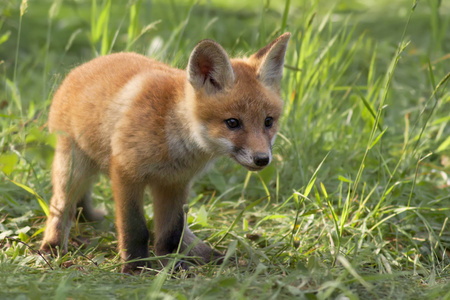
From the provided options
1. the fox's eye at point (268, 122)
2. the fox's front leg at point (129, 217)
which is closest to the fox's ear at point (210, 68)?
the fox's eye at point (268, 122)

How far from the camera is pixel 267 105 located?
126 inches

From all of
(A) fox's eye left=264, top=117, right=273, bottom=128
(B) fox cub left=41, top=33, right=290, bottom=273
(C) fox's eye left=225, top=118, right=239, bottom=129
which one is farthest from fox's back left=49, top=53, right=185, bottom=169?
(A) fox's eye left=264, top=117, right=273, bottom=128

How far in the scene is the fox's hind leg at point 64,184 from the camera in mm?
3508

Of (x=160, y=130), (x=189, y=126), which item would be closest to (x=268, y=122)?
(x=189, y=126)

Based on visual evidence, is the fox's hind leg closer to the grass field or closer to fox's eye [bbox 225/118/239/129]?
the grass field

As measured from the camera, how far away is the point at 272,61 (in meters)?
3.41

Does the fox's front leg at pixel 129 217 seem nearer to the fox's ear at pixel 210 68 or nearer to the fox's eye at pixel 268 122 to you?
the fox's ear at pixel 210 68

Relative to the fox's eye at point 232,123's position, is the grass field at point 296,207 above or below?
below

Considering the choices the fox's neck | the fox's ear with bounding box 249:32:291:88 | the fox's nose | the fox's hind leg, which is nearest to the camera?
the fox's nose

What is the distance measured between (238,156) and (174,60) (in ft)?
5.94

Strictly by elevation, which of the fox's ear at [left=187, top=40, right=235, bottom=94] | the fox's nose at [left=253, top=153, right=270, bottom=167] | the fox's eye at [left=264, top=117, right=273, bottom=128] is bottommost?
the fox's nose at [left=253, top=153, right=270, bottom=167]

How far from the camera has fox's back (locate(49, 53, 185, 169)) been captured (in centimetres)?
333

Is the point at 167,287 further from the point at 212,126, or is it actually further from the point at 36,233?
the point at 36,233

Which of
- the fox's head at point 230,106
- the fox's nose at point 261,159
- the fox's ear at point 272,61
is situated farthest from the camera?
the fox's ear at point 272,61
